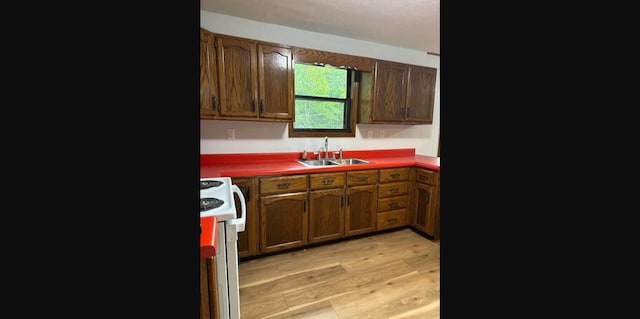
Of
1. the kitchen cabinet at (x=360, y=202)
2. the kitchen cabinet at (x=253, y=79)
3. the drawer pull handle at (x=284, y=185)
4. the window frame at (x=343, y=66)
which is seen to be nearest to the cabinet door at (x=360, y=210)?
the kitchen cabinet at (x=360, y=202)

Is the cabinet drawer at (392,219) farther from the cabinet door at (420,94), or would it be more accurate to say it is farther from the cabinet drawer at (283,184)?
the cabinet door at (420,94)

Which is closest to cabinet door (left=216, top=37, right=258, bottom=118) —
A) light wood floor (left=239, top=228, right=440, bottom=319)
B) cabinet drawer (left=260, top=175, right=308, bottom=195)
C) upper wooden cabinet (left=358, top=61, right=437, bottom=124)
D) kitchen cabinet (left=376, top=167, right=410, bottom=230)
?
cabinet drawer (left=260, top=175, right=308, bottom=195)

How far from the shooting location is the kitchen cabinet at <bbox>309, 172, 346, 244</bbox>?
222 centimetres

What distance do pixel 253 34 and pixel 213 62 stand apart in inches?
22.8

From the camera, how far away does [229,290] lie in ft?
3.64

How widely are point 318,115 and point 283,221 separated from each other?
4.00ft

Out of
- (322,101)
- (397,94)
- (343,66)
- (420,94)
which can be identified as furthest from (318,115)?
(420,94)

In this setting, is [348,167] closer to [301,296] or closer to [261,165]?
[261,165]

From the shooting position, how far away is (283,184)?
2096 millimetres

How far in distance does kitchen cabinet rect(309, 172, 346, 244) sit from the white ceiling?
4.74ft

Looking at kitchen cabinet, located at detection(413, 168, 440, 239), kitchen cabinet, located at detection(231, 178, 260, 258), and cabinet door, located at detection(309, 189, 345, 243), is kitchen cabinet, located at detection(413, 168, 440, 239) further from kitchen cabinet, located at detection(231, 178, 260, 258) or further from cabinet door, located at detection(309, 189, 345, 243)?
kitchen cabinet, located at detection(231, 178, 260, 258)

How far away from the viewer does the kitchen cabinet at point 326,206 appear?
222 cm

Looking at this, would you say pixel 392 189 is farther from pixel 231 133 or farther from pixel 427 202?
pixel 231 133

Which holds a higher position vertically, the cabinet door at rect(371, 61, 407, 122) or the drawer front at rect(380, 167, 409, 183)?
the cabinet door at rect(371, 61, 407, 122)
